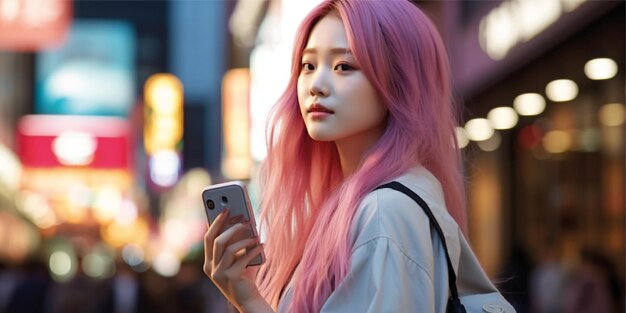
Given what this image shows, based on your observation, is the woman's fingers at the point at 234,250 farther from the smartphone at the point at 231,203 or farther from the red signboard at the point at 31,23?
the red signboard at the point at 31,23

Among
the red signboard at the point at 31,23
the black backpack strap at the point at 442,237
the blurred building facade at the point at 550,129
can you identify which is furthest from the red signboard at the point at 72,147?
the black backpack strap at the point at 442,237

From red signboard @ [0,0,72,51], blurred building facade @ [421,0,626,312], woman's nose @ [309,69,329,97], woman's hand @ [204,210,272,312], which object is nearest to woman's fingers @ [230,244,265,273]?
woman's hand @ [204,210,272,312]

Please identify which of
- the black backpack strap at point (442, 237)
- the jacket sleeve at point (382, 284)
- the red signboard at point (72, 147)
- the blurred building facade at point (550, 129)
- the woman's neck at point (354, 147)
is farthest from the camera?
the red signboard at point (72, 147)

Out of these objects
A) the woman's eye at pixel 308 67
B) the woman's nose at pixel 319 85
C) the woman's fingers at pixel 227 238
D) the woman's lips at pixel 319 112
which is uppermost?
the woman's eye at pixel 308 67

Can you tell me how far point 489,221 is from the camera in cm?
1834

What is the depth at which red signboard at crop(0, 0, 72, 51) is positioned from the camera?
12.3 meters

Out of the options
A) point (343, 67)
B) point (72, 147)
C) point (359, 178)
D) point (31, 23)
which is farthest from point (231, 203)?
point (72, 147)

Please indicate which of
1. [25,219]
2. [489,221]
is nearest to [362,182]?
[489,221]

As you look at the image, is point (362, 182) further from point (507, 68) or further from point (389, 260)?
point (507, 68)

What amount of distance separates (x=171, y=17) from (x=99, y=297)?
232 ft

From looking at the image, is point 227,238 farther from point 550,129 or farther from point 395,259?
point 550,129

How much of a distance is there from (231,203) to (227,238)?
0.07 metres

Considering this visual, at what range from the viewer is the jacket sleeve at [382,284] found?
2271 millimetres

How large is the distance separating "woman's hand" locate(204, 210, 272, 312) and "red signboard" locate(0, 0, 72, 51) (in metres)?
10.0
